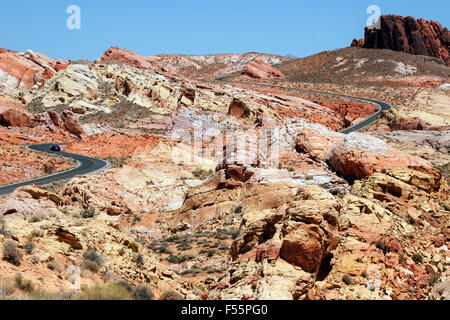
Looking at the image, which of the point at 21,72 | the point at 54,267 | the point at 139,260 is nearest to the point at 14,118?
the point at 21,72

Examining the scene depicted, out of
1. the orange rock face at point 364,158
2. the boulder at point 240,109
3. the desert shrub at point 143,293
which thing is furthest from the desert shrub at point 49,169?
the desert shrub at point 143,293

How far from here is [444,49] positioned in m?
148

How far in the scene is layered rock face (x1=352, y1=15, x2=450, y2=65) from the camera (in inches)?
5571

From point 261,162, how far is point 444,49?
469ft

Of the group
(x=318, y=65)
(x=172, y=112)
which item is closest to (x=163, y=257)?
(x=172, y=112)

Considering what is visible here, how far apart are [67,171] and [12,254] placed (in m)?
39.0

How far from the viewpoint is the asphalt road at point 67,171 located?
134 feet

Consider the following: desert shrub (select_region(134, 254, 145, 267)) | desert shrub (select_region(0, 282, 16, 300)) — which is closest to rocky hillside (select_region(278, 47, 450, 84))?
desert shrub (select_region(134, 254, 145, 267))

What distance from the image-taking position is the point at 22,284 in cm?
881

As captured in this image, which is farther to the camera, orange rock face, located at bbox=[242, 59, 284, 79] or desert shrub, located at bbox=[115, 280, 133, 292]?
orange rock face, located at bbox=[242, 59, 284, 79]

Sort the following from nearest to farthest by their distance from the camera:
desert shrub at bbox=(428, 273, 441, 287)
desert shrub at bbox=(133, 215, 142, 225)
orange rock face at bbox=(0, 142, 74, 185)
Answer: desert shrub at bbox=(428, 273, 441, 287), desert shrub at bbox=(133, 215, 142, 225), orange rock face at bbox=(0, 142, 74, 185)

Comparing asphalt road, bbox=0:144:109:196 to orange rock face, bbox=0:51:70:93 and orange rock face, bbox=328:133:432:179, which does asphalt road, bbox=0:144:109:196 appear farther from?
orange rock face, bbox=0:51:70:93

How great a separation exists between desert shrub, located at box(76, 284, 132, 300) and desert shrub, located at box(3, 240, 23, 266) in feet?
5.83
